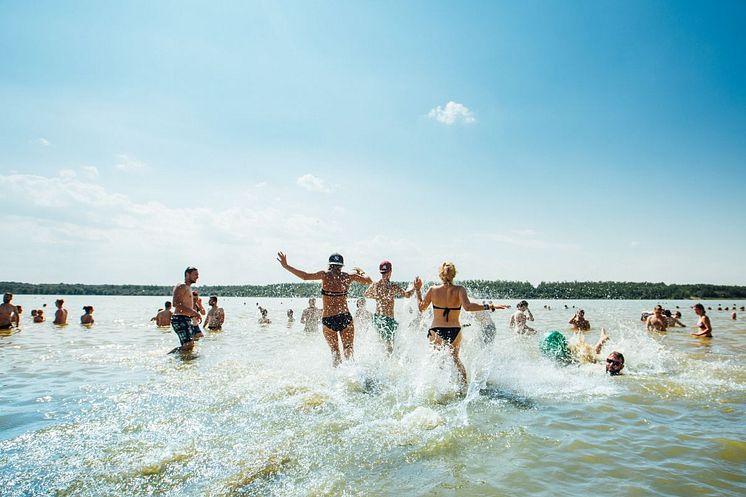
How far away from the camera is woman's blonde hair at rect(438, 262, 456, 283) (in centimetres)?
732

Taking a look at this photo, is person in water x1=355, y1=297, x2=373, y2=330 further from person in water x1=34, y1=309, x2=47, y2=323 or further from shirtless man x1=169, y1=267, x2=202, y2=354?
person in water x1=34, y1=309, x2=47, y2=323

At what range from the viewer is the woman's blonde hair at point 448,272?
24.0 ft

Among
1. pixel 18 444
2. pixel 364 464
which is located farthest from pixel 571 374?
pixel 18 444

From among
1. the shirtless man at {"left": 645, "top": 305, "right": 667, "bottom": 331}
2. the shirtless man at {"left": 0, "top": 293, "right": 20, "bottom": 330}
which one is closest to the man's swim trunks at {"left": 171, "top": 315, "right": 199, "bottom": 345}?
the shirtless man at {"left": 0, "top": 293, "right": 20, "bottom": 330}

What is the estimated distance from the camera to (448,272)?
24.0ft

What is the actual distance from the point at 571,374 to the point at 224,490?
7531 millimetres

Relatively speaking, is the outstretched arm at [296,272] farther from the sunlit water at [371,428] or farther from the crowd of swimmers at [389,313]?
the sunlit water at [371,428]

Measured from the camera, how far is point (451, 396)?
6641 mm

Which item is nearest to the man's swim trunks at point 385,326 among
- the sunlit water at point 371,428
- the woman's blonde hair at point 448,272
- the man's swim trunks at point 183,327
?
the sunlit water at point 371,428

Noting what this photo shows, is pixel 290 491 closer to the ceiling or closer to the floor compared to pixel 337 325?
closer to the floor

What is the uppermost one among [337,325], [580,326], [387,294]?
[387,294]

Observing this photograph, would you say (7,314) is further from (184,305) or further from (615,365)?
(615,365)

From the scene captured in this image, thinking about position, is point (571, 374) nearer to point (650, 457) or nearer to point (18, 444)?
point (650, 457)

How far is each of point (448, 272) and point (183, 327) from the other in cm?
703
